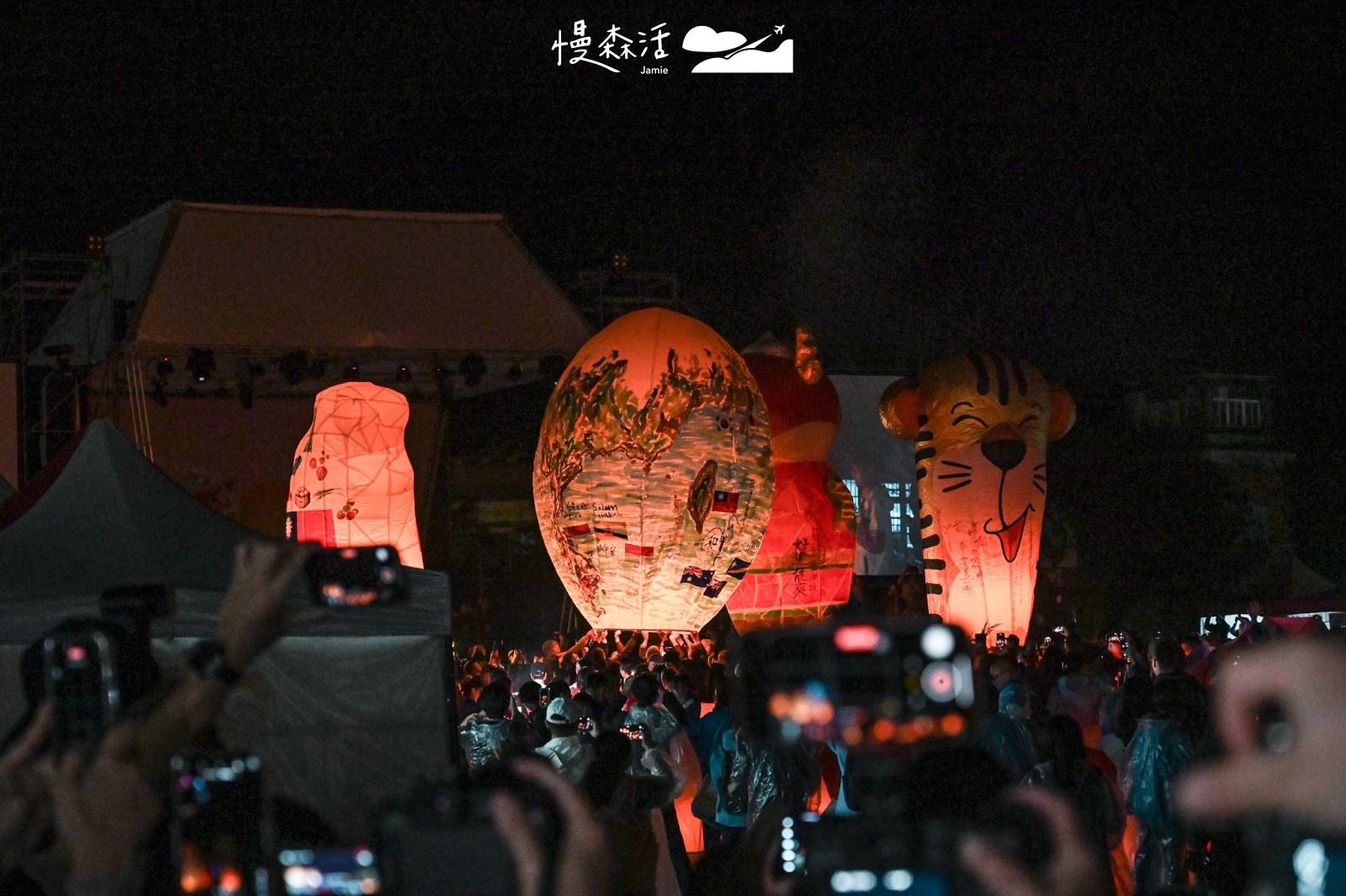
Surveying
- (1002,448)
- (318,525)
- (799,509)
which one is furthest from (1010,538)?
(318,525)

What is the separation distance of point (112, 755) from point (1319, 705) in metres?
1.70

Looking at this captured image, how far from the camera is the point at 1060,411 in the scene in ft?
60.0

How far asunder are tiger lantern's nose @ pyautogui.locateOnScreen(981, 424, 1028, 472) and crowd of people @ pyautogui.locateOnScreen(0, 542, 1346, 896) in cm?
955

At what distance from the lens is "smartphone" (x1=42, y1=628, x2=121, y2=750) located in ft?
8.57

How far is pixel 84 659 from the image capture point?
266cm

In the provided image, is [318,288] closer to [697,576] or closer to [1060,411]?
[697,576]

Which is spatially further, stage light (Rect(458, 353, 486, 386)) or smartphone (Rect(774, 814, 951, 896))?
stage light (Rect(458, 353, 486, 386))

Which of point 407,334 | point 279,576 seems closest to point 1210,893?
point 279,576

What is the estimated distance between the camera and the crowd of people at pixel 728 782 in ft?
5.16

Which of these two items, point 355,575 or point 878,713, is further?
point 355,575

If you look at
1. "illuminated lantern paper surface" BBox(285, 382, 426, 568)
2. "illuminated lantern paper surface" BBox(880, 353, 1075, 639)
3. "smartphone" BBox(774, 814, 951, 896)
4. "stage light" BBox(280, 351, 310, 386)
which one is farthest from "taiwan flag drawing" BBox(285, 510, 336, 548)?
"smartphone" BBox(774, 814, 951, 896)

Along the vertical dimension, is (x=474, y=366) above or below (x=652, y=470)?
above

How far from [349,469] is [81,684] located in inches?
515

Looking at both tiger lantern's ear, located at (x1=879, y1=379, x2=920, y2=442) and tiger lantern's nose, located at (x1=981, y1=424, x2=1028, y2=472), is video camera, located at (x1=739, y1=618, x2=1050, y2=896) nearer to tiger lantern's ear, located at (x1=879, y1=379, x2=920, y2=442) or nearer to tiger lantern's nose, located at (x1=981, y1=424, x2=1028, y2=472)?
tiger lantern's nose, located at (x1=981, y1=424, x2=1028, y2=472)
